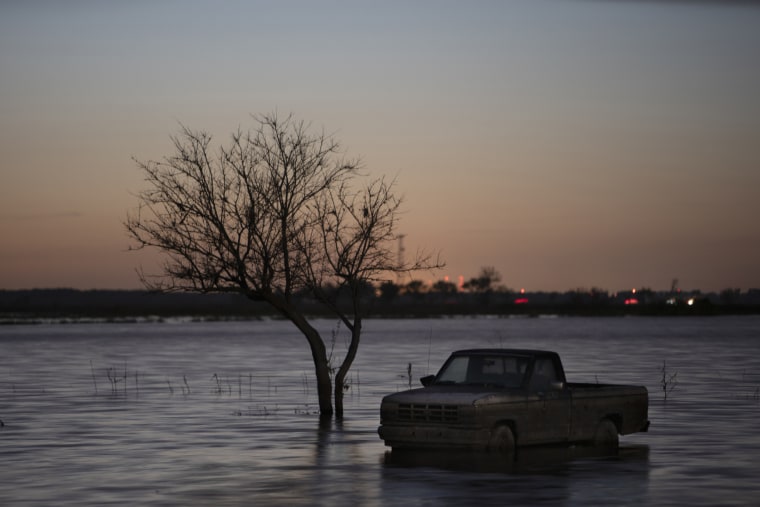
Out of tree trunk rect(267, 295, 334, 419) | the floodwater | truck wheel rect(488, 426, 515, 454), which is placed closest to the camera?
the floodwater

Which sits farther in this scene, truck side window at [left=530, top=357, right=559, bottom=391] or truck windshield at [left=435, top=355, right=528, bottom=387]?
truck windshield at [left=435, top=355, right=528, bottom=387]

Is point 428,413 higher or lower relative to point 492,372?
lower

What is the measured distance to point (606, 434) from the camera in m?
22.2

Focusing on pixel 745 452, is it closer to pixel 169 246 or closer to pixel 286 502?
pixel 286 502

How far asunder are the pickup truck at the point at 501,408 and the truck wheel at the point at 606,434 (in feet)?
0.05

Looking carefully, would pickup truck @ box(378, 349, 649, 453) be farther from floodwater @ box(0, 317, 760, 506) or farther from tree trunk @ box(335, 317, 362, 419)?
tree trunk @ box(335, 317, 362, 419)

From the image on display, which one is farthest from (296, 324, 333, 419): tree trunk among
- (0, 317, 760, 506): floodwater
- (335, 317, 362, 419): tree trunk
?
(0, 317, 760, 506): floodwater

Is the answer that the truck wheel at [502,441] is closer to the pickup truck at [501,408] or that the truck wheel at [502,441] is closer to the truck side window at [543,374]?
the pickup truck at [501,408]

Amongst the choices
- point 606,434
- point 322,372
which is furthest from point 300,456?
point 322,372

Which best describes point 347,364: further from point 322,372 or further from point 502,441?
point 502,441

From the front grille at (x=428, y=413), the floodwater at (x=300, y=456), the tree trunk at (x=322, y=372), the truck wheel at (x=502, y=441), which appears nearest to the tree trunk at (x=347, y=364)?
the tree trunk at (x=322, y=372)

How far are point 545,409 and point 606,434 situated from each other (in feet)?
6.07

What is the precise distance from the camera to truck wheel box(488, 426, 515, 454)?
2023 centimetres

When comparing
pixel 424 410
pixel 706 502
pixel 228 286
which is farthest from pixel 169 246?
pixel 706 502
